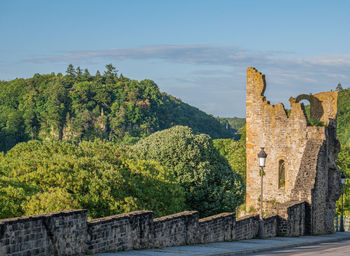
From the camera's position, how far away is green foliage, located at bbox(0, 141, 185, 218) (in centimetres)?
2761

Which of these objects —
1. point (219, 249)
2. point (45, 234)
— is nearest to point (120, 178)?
point (219, 249)

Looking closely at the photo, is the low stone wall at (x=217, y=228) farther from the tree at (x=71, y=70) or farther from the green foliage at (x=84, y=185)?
the tree at (x=71, y=70)

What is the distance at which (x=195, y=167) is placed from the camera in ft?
153

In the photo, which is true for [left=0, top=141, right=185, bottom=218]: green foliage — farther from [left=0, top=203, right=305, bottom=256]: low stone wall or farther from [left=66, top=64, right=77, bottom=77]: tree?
[left=66, top=64, right=77, bottom=77]: tree

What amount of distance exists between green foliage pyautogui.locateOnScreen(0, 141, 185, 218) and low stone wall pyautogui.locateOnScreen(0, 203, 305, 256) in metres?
8.61

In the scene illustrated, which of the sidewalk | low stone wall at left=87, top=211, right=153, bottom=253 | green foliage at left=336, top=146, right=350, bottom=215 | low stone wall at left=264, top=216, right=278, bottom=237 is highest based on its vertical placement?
low stone wall at left=87, top=211, right=153, bottom=253

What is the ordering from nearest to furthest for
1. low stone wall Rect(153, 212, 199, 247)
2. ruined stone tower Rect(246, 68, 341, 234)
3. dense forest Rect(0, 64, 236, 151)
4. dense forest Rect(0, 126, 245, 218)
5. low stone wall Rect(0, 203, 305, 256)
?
low stone wall Rect(0, 203, 305, 256)
low stone wall Rect(153, 212, 199, 247)
dense forest Rect(0, 126, 245, 218)
ruined stone tower Rect(246, 68, 341, 234)
dense forest Rect(0, 64, 236, 151)

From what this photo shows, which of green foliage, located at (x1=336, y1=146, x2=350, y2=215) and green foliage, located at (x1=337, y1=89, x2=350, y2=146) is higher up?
green foliage, located at (x1=337, y1=89, x2=350, y2=146)

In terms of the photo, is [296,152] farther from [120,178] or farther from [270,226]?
[120,178]

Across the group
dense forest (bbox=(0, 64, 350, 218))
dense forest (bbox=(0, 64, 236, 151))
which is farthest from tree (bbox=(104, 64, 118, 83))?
dense forest (bbox=(0, 64, 350, 218))

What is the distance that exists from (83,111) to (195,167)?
11304cm

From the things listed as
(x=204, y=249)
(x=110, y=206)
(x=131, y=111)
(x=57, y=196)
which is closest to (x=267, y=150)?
(x=110, y=206)

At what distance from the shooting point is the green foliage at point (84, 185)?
2761 centimetres

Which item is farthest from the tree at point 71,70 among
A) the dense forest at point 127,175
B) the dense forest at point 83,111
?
the dense forest at point 127,175
